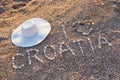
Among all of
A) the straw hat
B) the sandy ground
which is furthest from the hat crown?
the sandy ground

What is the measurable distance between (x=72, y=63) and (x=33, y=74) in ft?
0.92

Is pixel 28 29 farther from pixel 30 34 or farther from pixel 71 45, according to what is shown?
pixel 71 45

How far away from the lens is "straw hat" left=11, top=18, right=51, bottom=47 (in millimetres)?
2232

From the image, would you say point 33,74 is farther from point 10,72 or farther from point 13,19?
point 13,19

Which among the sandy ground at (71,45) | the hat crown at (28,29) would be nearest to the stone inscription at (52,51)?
the sandy ground at (71,45)

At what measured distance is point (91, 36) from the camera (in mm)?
2236

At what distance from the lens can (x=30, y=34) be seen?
2242 millimetres

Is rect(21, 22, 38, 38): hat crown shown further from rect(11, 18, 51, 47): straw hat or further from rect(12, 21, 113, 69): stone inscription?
rect(12, 21, 113, 69): stone inscription

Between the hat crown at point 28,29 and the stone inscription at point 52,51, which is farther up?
the hat crown at point 28,29

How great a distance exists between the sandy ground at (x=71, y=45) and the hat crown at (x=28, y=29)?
105 mm

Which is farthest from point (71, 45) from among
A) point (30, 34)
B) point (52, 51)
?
point (30, 34)

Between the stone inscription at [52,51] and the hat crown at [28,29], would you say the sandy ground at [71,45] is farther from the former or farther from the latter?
the hat crown at [28,29]

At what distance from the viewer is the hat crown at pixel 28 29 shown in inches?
87.2

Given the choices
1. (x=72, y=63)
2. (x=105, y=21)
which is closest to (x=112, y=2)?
(x=105, y=21)
